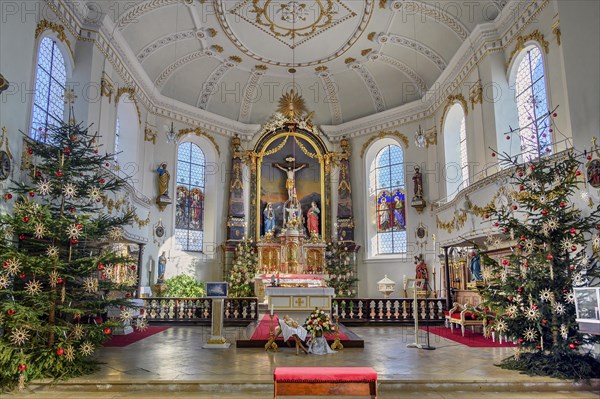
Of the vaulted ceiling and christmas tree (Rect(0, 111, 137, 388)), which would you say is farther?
the vaulted ceiling

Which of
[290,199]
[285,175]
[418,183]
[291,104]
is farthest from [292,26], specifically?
[418,183]

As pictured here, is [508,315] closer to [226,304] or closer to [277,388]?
[277,388]

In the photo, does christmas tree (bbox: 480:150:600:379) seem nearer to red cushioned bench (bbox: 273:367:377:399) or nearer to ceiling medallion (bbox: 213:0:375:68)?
red cushioned bench (bbox: 273:367:377:399)

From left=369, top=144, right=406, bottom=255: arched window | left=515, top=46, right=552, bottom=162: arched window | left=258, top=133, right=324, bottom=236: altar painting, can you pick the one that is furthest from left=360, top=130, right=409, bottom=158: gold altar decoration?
left=515, top=46, right=552, bottom=162: arched window

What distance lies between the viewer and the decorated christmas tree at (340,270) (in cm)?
1855

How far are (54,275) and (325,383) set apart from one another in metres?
4.25

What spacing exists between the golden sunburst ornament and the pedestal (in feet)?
36.8

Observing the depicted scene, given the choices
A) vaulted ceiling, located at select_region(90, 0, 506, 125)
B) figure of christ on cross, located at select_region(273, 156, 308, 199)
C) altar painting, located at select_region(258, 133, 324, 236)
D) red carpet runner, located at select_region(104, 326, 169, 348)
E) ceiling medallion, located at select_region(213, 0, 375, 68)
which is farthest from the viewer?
altar painting, located at select_region(258, 133, 324, 236)

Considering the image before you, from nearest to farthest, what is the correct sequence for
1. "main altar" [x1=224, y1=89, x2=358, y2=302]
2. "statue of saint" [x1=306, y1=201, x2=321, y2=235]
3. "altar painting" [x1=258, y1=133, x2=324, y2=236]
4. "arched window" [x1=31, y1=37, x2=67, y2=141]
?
"arched window" [x1=31, y1=37, x2=67, y2=141] < "main altar" [x1=224, y1=89, x2=358, y2=302] < "statue of saint" [x1=306, y1=201, x2=321, y2=235] < "altar painting" [x1=258, y1=133, x2=324, y2=236]

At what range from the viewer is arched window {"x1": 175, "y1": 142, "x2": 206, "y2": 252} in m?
18.9

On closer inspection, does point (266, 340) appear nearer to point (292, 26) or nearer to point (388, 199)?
point (292, 26)

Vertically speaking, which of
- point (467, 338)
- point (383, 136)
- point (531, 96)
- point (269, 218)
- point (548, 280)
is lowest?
point (467, 338)

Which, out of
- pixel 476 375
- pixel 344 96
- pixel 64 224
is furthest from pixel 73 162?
pixel 344 96

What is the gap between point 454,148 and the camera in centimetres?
1700
